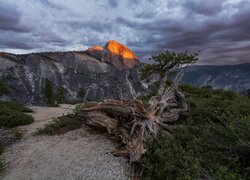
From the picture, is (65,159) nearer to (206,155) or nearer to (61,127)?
(61,127)

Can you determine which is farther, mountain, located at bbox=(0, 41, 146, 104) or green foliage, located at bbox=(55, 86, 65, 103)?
mountain, located at bbox=(0, 41, 146, 104)

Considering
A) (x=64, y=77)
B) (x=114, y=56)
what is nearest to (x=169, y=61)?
(x=64, y=77)

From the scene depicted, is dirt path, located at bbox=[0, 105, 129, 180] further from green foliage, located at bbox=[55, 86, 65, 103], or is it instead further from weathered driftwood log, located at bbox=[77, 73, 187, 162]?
green foliage, located at bbox=[55, 86, 65, 103]

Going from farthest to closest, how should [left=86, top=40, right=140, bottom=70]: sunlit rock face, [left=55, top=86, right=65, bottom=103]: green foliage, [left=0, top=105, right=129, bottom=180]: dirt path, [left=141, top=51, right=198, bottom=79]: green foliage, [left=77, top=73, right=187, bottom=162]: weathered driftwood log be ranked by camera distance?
[left=86, top=40, right=140, bottom=70]: sunlit rock face < [left=55, top=86, right=65, bottom=103]: green foliage < [left=141, top=51, right=198, bottom=79]: green foliage < [left=77, top=73, right=187, bottom=162]: weathered driftwood log < [left=0, top=105, right=129, bottom=180]: dirt path

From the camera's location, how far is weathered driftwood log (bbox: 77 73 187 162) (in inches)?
290

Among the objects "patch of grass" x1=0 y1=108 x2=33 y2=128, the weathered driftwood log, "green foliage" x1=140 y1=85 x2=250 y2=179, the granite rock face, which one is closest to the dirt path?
the weathered driftwood log

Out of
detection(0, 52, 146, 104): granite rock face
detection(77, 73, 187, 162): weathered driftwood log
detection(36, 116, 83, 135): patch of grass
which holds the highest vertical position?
detection(77, 73, 187, 162): weathered driftwood log

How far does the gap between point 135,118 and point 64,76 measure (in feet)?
362

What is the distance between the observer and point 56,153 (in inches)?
305

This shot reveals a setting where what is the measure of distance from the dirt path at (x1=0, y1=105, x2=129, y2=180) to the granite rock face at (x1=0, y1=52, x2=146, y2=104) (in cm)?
7045

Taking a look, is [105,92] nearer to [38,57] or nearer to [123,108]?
[38,57]

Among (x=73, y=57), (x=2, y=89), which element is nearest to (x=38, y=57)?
(x=73, y=57)

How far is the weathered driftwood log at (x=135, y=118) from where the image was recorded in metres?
7.38

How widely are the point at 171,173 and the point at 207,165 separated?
1.01 metres
